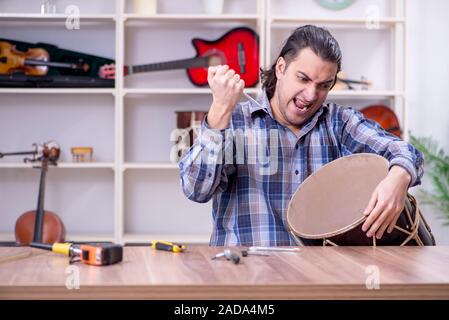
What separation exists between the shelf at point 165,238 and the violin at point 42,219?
390 mm

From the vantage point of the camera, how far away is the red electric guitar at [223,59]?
4.04 metres

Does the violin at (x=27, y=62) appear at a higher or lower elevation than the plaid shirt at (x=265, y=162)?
higher

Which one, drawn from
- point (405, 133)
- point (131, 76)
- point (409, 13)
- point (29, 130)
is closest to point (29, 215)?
point (29, 130)

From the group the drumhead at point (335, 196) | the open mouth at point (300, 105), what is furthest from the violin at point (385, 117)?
the drumhead at point (335, 196)

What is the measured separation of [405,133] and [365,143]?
2024 mm

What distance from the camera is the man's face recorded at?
2082 millimetres

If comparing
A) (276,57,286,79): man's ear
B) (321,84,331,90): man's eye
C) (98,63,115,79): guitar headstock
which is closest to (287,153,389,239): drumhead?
(321,84,331,90): man's eye

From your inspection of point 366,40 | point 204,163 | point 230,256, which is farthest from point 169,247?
point 366,40

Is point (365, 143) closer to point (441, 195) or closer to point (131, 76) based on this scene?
point (441, 195)

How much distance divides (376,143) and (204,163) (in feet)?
1.87

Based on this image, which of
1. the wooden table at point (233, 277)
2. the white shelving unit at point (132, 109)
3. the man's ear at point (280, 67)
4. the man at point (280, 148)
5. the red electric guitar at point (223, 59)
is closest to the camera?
the wooden table at point (233, 277)

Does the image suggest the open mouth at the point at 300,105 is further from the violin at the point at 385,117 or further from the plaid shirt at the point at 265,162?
the violin at the point at 385,117

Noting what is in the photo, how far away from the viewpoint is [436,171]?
159 inches

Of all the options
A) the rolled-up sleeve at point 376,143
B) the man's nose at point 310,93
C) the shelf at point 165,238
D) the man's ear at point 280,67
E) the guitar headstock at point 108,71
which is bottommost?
the shelf at point 165,238
